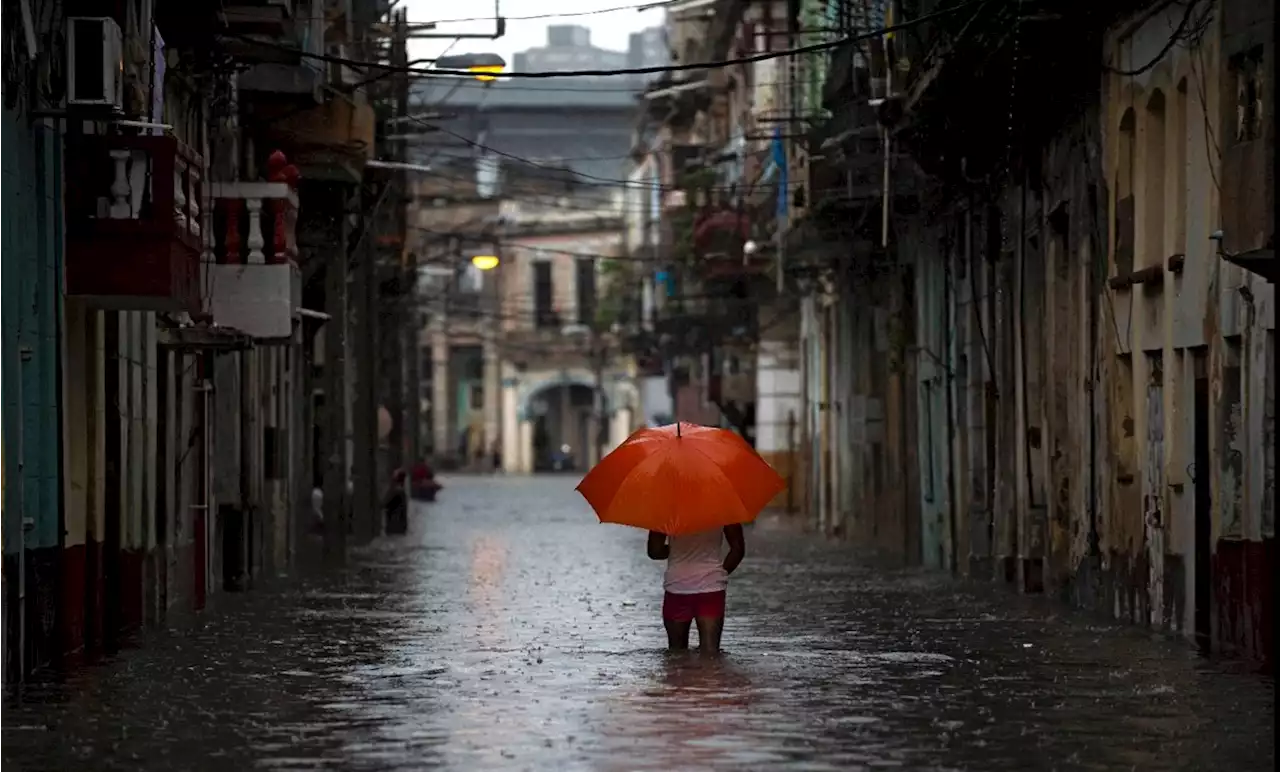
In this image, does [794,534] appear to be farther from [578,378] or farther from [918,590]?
[578,378]

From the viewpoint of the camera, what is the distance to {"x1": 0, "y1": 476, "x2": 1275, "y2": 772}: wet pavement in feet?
43.5

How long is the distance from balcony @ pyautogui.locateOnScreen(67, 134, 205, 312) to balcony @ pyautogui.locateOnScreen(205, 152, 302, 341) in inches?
292

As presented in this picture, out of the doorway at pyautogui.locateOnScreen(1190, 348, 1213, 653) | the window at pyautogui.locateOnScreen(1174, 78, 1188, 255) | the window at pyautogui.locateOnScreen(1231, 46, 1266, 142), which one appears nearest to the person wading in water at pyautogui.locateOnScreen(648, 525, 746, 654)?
the doorway at pyautogui.locateOnScreen(1190, 348, 1213, 653)

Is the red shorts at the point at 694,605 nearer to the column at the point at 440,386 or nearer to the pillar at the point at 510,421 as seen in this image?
the pillar at the point at 510,421

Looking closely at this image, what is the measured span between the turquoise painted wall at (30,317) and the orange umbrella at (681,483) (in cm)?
334

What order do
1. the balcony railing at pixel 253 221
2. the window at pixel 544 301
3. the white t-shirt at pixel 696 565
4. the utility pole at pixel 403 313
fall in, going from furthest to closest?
the window at pixel 544 301, the utility pole at pixel 403 313, the balcony railing at pixel 253 221, the white t-shirt at pixel 696 565

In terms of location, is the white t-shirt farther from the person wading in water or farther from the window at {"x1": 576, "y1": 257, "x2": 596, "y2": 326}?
the window at {"x1": 576, "y1": 257, "x2": 596, "y2": 326}

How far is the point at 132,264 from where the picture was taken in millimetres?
19859

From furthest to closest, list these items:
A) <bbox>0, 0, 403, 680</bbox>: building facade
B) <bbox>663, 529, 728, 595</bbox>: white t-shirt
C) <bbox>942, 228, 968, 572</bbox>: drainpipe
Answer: <bbox>942, 228, 968, 572</bbox>: drainpipe < <bbox>663, 529, 728, 595</bbox>: white t-shirt < <bbox>0, 0, 403, 680</bbox>: building facade

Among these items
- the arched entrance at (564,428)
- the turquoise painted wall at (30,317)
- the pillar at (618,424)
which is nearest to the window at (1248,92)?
the turquoise painted wall at (30,317)

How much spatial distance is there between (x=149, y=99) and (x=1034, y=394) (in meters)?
9.98

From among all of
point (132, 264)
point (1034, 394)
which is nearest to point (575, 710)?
point (132, 264)

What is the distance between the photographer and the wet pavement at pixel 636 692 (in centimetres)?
1327

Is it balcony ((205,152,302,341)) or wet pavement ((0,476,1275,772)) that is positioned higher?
balcony ((205,152,302,341))
